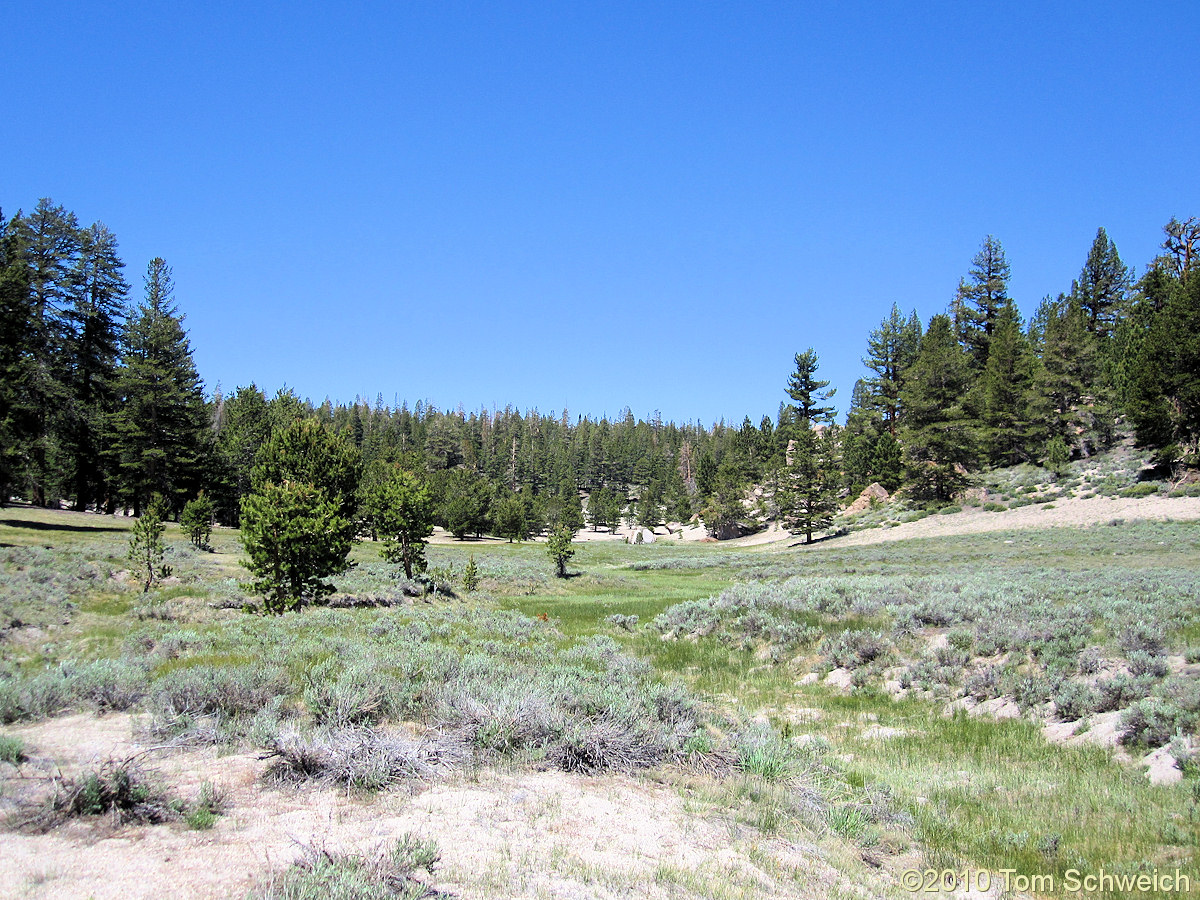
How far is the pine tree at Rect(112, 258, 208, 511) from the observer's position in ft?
156

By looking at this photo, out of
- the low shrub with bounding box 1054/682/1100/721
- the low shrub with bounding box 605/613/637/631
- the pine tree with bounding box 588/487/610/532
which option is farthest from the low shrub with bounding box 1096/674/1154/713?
the pine tree with bounding box 588/487/610/532

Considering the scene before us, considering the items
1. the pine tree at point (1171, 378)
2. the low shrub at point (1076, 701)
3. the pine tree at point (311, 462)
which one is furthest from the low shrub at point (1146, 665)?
the pine tree at point (1171, 378)

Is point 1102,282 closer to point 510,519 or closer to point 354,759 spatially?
point 510,519

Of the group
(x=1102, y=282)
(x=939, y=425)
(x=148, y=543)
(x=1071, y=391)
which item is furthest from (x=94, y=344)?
(x=1102, y=282)

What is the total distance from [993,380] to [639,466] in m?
86.2

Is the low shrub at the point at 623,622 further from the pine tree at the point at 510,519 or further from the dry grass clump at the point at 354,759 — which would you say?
the pine tree at the point at 510,519

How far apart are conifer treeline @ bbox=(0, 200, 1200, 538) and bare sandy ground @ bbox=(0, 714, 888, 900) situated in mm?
16883

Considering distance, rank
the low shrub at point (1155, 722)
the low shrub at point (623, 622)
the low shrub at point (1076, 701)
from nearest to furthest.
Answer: the low shrub at point (1155, 722) → the low shrub at point (1076, 701) → the low shrub at point (623, 622)

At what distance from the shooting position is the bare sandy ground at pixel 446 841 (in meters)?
3.99

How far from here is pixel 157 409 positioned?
48.6 metres

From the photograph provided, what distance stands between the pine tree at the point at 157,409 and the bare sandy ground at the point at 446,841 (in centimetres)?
4999

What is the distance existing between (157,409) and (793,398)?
65926mm

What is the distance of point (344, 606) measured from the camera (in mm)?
20953

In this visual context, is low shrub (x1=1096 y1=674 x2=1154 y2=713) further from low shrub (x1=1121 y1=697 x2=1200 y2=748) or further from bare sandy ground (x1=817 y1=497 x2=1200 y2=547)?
bare sandy ground (x1=817 y1=497 x2=1200 y2=547)
